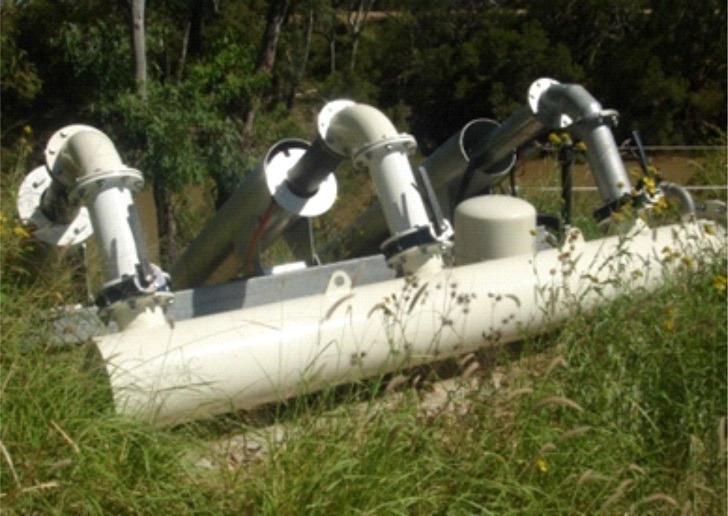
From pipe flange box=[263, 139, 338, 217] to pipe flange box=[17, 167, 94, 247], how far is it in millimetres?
778

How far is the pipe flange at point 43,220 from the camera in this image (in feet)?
14.5

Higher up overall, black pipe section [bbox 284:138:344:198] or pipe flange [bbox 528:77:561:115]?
pipe flange [bbox 528:77:561:115]

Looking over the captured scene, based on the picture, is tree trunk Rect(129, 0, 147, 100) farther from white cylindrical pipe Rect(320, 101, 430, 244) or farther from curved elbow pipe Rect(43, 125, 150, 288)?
curved elbow pipe Rect(43, 125, 150, 288)

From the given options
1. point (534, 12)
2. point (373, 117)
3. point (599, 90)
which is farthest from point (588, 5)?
point (373, 117)

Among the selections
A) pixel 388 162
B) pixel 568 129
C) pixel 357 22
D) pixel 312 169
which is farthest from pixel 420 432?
pixel 357 22

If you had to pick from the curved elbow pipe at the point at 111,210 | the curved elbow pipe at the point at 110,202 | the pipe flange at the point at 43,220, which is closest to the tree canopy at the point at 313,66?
the pipe flange at the point at 43,220

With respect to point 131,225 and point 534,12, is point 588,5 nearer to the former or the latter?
point 534,12

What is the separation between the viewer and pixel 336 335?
3.43 m

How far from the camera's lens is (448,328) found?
3578 millimetres

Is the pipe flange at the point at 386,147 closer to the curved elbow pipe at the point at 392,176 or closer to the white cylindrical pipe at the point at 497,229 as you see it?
the curved elbow pipe at the point at 392,176

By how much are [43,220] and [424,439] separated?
7.51 feet

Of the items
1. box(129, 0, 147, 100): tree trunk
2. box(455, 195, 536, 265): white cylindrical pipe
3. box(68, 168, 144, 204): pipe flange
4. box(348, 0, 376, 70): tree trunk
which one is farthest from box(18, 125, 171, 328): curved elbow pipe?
box(348, 0, 376, 70): tree trunk

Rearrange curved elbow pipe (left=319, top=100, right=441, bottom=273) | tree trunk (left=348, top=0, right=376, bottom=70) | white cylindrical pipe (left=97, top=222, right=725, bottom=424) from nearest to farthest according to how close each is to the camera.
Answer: white cylindrical pipe (left=97, top=222, right=725, bottom=424) → curved elbow pipe (left=319, top=100, right=441, bottom=273) → tree trunk (left=348, top=0, right=376, bottom=70)

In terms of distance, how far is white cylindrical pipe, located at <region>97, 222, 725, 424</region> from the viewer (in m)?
3.06
